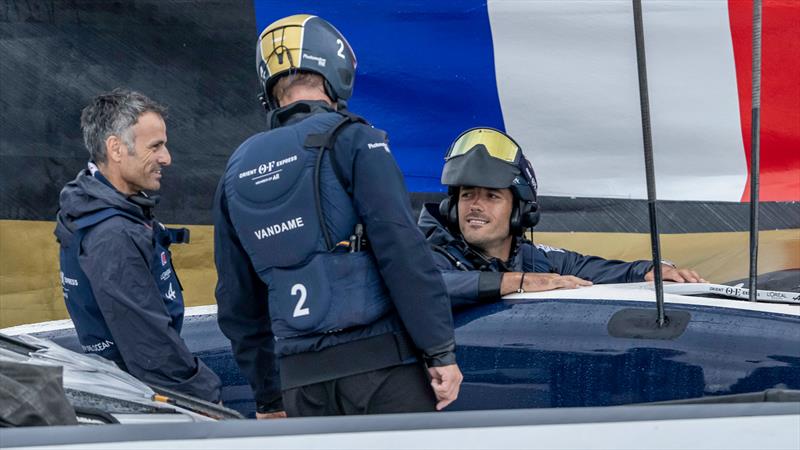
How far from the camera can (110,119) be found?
3.30m

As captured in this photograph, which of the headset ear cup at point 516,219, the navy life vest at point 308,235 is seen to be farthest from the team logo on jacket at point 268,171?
the headset ear cup at point 516,219

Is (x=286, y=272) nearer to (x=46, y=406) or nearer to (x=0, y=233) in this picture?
(x=46, y=406)

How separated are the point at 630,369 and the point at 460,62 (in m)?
1.84

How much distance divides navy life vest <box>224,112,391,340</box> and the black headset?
113 centimetres

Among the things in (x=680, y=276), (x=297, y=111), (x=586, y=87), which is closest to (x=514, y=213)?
(x=680, y=276)

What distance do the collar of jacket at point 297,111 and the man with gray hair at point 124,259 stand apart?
62 centimetres

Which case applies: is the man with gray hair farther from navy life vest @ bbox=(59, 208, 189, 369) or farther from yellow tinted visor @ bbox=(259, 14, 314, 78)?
yellow tinted visor @ bbox=(259, 14, 314, 78)

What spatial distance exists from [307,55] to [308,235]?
42cm

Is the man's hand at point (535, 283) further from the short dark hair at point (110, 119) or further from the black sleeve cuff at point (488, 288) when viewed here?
the short dark hair at point (110, 119)

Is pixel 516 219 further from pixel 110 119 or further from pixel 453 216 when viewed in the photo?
pixel 110 119

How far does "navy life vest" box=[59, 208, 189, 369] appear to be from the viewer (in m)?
3.08

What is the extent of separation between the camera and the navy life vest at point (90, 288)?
308 cm

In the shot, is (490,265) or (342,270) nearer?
(342,270)

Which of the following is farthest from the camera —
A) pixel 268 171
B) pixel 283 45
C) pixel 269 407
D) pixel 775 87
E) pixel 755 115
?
pixel 775 87
